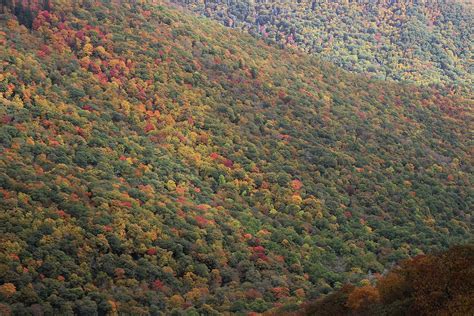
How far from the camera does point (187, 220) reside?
136m

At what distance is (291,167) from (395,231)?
30179 millimetres

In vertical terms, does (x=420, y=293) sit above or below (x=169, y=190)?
above

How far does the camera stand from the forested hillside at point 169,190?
110938mm

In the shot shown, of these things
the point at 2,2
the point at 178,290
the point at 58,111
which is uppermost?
the point at 2,2

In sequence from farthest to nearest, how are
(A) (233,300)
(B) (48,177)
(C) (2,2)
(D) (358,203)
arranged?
(C) (2,2), (D) (358,203), (B) (48,177), (A) (233,300)

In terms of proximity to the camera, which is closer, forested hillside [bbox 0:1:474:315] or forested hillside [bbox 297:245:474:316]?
forested hillside [bbox 297:245:474:316]

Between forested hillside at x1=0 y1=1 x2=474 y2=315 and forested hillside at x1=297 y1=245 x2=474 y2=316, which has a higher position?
forested hillside at x1=297 y1=245 x2=474 y2=316

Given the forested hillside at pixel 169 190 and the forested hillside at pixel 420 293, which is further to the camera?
the forested hillside at pixel 169 190

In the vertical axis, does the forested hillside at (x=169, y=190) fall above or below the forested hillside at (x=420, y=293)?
below

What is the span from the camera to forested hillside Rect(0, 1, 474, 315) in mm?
110938

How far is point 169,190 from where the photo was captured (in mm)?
148250

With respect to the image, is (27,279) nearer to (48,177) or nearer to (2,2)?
(48,177)

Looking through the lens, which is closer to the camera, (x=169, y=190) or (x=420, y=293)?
(x=420, y=293)

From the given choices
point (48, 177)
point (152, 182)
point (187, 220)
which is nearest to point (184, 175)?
point (152, 182)
